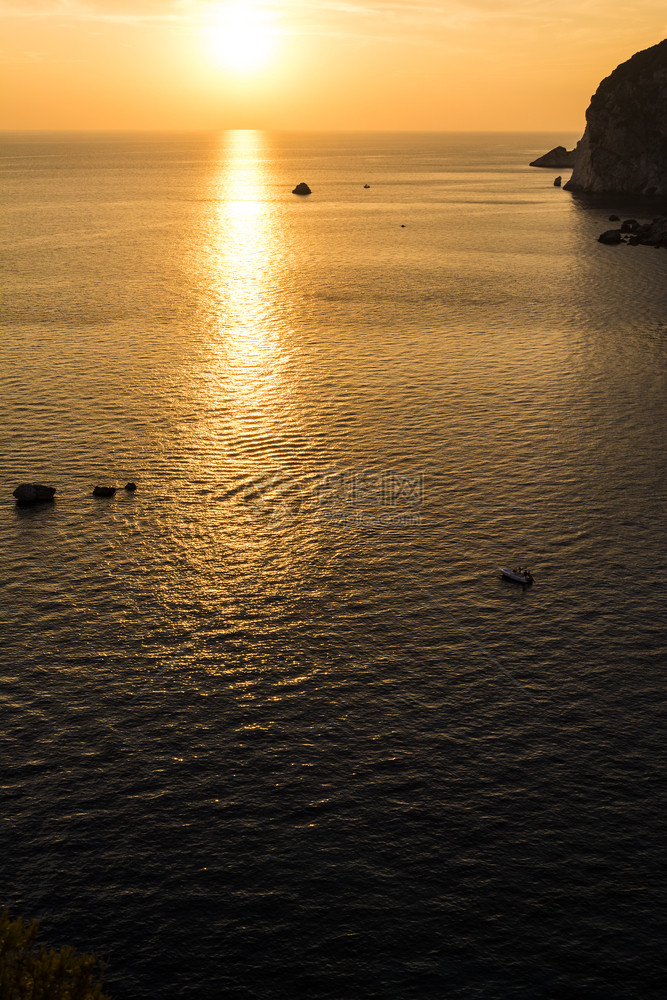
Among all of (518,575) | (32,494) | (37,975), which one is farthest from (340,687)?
(32,494)

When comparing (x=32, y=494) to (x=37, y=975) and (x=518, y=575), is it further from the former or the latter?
(x=37, y=975)

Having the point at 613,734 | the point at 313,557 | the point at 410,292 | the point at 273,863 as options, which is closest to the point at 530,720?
the point at 613,734

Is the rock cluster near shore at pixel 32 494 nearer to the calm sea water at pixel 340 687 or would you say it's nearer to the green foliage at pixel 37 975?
the calm sea water at pixel 340 687

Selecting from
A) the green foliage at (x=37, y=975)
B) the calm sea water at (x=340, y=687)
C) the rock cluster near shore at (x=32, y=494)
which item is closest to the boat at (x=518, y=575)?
the calm sea water at (x=340, y=687)

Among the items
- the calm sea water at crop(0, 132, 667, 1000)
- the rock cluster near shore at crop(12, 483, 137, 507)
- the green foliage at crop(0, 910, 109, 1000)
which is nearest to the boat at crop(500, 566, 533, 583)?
the calm sea water at crop(0, 132, 667, 1000)

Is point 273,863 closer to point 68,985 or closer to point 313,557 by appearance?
point 68,985

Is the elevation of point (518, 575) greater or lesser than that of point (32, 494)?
lesser
